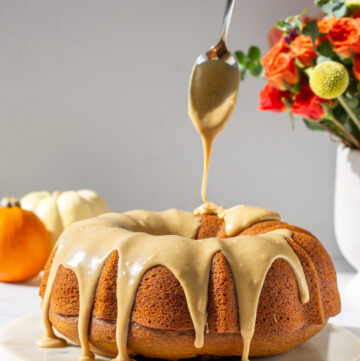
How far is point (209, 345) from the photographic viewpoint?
922mm

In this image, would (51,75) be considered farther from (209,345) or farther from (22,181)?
(209,345)

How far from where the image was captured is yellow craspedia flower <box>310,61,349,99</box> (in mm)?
1401

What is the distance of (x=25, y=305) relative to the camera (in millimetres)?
1460

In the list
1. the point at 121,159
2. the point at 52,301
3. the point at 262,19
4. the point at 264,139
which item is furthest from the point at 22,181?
the point at 52,301

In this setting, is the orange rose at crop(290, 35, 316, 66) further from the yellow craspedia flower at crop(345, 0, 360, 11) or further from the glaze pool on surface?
the glaze pool on surface

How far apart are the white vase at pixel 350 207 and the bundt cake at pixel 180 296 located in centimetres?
64

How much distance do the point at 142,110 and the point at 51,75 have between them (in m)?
0.36

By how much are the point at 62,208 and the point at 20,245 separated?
0.26m

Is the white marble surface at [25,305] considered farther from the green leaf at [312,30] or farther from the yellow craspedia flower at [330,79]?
the green leaf at [312,30]

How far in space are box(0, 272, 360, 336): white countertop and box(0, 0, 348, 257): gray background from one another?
0.58 m

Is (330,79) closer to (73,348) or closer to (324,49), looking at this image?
(324,49)

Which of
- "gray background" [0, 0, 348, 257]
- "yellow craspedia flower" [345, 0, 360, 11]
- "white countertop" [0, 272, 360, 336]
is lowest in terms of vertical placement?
"white countertop" [0, 272, 360, 336]

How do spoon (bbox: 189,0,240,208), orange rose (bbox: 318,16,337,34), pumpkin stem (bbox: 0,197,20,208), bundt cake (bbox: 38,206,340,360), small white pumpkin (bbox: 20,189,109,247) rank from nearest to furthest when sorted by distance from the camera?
1. bundt cake (bbox: 38,206,340,360)
2. spoon (bbox: 189,0,240,208)
3. orange rose (bbox: 318,16,337,34)
4. pumpkin stem (bbox: 0,197,20,208)
5. small white pumpkin (bbox: 20,189,109,247)

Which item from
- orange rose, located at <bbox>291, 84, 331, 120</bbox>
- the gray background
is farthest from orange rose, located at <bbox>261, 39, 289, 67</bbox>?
the gray background
